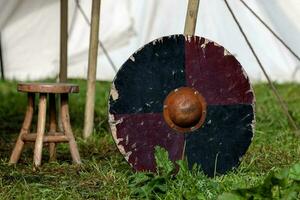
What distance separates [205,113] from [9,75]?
16.8ft


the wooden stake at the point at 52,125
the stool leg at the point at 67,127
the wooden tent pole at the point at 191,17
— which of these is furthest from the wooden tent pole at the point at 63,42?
the wooden tent pole at the point at 191,17

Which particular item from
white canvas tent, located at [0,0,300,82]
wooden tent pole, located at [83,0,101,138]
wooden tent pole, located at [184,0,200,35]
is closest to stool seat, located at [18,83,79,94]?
wooden tent pole, located at [184,0,200,35]

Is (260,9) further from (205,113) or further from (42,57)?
(205,113)

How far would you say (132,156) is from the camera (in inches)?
154

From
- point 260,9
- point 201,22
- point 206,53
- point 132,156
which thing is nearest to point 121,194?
point 132,156

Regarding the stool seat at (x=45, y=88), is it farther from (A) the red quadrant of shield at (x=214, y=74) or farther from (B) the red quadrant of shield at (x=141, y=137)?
(A) the red quadrant of shield at (x=214, y=74)

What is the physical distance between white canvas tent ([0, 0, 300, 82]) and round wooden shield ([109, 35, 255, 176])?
3.29 m

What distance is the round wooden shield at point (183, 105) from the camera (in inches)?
154

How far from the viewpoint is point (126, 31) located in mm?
8734

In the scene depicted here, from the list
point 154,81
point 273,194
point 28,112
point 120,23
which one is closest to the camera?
point 273,194

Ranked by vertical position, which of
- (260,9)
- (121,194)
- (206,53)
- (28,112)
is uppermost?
(260,9)

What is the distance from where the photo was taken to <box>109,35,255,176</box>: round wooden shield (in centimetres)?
392

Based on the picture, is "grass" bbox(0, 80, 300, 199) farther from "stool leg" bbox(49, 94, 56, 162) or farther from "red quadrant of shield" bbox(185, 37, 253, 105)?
"red quadrant of shield" bbox(185, 37, 253, 105)

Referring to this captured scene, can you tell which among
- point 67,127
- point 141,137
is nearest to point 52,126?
point 67,127
